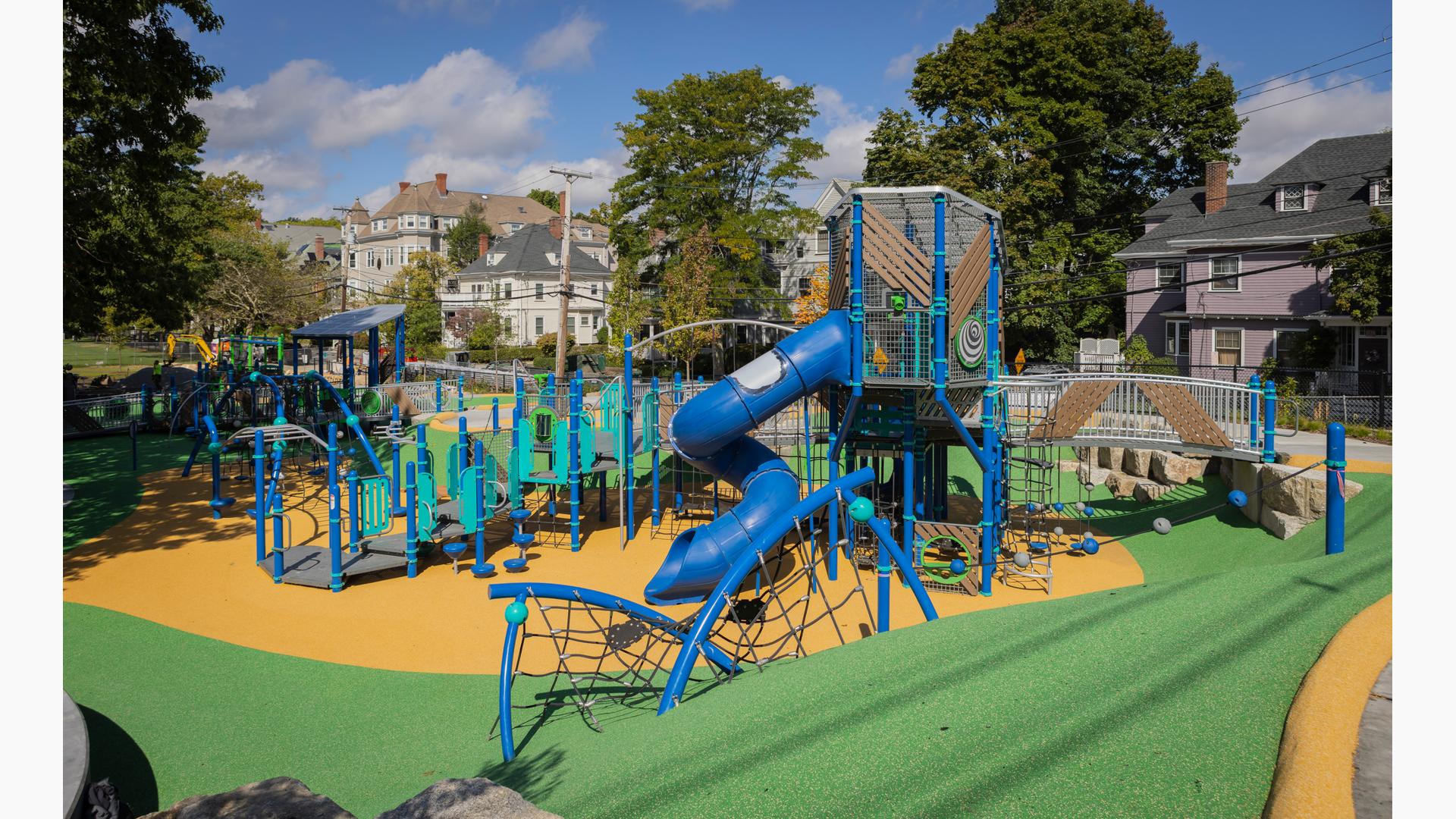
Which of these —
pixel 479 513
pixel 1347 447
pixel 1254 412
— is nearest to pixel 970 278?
pixel 1254 412

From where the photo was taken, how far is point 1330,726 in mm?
5270

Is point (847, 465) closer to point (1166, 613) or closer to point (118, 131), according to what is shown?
point (1166, 613)

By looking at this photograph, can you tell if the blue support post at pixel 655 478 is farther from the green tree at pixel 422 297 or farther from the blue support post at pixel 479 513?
the green tree at pixel 422 297

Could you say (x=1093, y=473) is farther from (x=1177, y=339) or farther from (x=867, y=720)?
(x=1177, y=339)

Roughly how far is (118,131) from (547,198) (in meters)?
94.6

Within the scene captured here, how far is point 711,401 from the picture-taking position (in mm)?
14469

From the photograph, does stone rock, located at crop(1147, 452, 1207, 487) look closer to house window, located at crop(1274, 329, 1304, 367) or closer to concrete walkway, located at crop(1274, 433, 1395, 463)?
concrete walkway, located at crop(1274, 433, 1395, 463)

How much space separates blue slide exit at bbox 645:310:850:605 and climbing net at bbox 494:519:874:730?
1.17 m

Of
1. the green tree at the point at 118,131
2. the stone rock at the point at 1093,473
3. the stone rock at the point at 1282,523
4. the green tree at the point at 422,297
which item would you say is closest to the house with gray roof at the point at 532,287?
the green tree at the point at 422,297

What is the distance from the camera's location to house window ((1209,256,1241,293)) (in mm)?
36619

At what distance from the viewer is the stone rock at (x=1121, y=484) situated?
66.9 feet

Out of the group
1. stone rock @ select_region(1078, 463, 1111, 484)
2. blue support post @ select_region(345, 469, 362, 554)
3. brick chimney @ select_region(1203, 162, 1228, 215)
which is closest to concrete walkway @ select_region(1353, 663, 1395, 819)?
blue support post @ select_region(345, 469, 362, 554)

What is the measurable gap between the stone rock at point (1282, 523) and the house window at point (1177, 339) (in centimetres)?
2643

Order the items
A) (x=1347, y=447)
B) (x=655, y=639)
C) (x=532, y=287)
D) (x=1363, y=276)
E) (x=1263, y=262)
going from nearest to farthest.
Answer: (x=655, y=639) → (x=1347, y=447) → (x=1363, y=276) → (x=1263, y=262) → (x=532, y=287)
